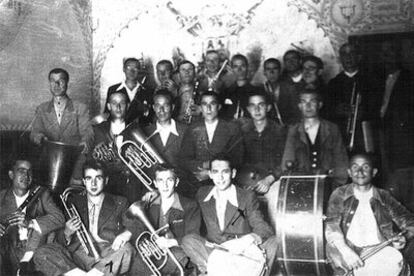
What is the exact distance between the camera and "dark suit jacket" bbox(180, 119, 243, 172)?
3.73 m

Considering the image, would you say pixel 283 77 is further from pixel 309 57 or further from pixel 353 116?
pixel 353 116

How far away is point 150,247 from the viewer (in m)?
3.22

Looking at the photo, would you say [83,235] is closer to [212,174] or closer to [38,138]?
[212,174]

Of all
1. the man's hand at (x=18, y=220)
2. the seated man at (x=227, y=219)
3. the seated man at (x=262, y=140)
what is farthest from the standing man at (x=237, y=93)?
the man's hand at (x=18, y=220)

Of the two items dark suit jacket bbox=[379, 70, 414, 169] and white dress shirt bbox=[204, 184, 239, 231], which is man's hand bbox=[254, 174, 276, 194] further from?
dark suit jacket bbox=[379, 70, 414, 169]

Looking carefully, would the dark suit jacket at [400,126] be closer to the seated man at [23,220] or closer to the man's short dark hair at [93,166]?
the man's short dark hair at [93,166]

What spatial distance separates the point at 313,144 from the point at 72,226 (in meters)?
1.58

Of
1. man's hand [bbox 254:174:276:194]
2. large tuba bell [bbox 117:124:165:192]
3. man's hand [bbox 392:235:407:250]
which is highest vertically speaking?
large tuba bell [bbox 117:124:165:192]

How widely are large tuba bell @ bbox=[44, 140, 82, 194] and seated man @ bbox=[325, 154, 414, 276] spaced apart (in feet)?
5.31

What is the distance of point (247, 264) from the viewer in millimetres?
3039

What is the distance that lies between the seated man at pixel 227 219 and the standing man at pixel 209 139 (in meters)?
0.35

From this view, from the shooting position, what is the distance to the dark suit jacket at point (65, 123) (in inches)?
160

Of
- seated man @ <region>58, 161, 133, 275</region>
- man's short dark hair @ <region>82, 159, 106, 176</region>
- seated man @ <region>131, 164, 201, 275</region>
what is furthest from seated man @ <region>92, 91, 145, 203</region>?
seated man @ <region>131, 164, 201, 275</region>

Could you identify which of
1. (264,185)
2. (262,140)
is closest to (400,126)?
(262,140)
